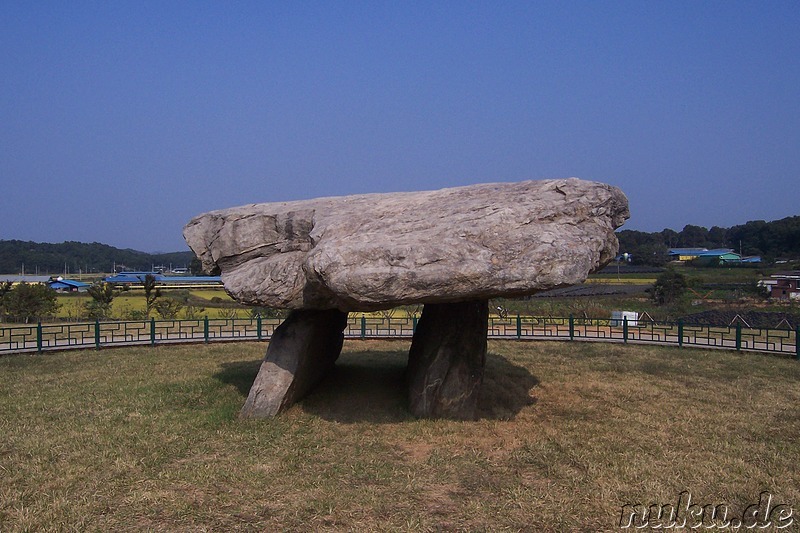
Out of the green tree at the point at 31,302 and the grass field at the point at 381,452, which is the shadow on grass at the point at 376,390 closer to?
the grass field at the point at 381,452

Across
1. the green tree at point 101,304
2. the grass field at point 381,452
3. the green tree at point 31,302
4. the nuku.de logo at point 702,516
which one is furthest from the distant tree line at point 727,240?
the nuku.de logo at point 702,516

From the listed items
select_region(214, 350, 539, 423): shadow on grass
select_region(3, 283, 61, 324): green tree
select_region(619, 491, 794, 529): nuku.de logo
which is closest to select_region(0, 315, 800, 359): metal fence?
select_region(214, 350, 539, 423): shadow on grass

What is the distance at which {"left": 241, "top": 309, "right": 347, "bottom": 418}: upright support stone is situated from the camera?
778 centimetres

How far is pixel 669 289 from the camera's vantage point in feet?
92.2

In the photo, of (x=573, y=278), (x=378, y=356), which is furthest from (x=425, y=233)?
(x=378, y=356)

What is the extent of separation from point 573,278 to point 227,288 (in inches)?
165

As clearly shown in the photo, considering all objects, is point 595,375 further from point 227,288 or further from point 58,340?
point 58,340

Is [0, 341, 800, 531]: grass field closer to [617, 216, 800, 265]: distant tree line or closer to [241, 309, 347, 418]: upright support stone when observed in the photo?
[241, 309, 347, 418]: upright support stone

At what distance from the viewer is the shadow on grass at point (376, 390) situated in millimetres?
7977

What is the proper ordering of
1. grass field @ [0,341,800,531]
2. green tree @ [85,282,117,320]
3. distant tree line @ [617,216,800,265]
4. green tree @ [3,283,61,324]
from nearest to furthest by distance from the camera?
grass field @ [0,341,800,531]
green tree @ [85,282,117,320]
green tree @ [3,283,61,324]
distant tree line @ [617,216,800,265]

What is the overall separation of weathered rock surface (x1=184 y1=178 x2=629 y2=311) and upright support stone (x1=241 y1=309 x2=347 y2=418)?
2.37 ft

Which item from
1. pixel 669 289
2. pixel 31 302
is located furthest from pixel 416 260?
pixel 669 289

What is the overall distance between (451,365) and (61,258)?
97.8 m

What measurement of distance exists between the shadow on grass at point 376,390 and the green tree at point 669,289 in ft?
61.2
